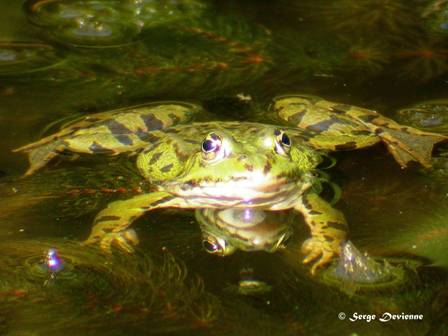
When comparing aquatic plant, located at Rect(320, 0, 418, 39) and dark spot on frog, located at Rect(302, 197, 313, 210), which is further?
aquatic plant, located at Rect(320, 0, 418, 39)

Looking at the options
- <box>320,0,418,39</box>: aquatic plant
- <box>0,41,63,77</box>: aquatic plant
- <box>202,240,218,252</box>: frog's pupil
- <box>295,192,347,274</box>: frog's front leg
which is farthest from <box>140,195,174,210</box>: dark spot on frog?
<box>320,0,418,39</box>: aquatic plant

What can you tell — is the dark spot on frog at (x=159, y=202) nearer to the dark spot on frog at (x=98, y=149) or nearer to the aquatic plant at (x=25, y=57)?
the dark spot on frog at (x=98, y=149)

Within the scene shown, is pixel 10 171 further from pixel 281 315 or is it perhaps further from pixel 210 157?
pixel 281 315

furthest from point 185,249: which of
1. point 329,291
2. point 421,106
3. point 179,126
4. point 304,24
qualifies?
point 304,24

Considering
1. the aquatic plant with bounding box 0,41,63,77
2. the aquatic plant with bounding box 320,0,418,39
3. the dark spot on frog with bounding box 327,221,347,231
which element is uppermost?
the aquatic plant with bounding box 320,0,418,39

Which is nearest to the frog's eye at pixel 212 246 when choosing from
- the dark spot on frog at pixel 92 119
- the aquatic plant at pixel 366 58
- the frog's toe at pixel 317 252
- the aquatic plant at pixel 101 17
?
the frog's toe at pixel 317 252

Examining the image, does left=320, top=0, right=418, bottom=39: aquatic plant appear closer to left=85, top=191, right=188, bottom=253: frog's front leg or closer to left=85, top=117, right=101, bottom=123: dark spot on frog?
left=85, top=117, right=101, bottom=123: dark spot on frog
